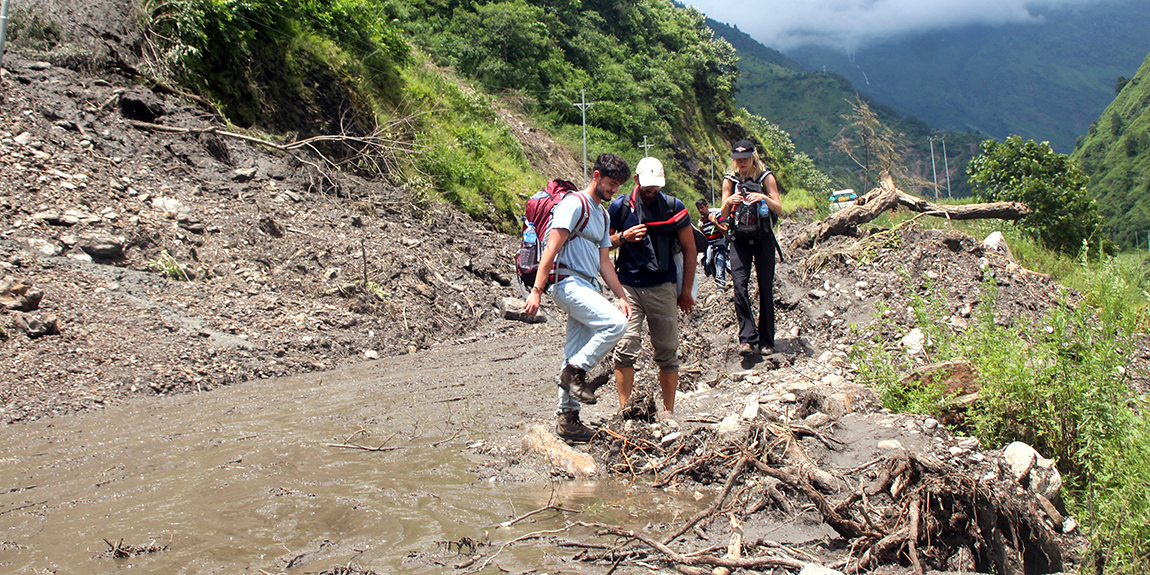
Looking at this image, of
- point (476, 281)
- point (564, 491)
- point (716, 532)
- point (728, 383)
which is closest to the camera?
point (716, 532)

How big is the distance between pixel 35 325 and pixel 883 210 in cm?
886

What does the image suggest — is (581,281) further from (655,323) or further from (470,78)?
(470,78)

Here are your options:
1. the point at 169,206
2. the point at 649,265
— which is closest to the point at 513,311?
the point at 169,206

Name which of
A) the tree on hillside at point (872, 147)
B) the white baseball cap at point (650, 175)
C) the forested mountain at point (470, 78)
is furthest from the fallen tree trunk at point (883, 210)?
the forested mountain at point (470, 78)

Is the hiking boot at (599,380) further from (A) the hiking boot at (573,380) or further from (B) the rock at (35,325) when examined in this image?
(B) the rock at (35,325)

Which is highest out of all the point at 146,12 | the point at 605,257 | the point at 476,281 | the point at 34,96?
the point at 146,12

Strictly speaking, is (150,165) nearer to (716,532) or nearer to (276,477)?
(276,477)

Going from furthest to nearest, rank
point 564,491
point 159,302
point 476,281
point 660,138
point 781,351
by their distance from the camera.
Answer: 1. point 660,138
2. point 476,281
3. point 159,302
4. point 781,351
5. point 564,491

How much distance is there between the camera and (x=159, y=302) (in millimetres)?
8055

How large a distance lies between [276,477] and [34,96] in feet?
30.5

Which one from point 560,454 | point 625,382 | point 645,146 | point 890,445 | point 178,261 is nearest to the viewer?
point 890,445

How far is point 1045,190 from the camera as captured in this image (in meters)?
11.0

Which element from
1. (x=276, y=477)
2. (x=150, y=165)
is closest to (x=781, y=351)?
(x=276, y=477)

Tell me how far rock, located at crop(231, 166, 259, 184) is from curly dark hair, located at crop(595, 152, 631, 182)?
8.76 meters
